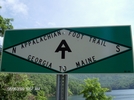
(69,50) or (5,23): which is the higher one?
(5,23)

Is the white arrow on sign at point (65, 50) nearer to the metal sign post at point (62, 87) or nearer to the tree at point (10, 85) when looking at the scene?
the metal sign post at point (62, 87)

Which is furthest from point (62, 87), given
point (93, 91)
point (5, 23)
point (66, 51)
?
point (93, 91)

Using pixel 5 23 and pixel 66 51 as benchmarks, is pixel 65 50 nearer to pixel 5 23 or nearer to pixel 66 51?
pixel 66 51

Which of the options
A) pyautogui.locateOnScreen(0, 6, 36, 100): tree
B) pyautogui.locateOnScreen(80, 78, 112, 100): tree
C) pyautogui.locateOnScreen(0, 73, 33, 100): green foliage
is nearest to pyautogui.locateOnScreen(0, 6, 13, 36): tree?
pyautogui.locateOnScreen(0, 6, 36, 100): tree

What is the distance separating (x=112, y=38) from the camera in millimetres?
1526

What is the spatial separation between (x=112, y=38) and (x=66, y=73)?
0.56 meters

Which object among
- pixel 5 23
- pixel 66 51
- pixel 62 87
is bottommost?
pixel 62 87

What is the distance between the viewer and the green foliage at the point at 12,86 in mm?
15049

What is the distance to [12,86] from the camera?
16.1 metres

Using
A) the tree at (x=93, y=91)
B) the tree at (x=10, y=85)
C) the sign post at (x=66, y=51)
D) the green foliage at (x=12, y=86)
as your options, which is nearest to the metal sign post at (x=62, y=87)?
the sign post at (x=66, y=51)

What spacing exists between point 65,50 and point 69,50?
4 cm

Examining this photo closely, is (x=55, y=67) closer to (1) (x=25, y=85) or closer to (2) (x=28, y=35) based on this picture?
(2) (x=28, y=35)

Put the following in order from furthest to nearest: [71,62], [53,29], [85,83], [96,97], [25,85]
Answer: [85,83]
[96,97]
[25,85]
[53,29]
[71,62]

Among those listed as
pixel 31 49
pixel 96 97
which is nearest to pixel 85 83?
pixel 96 97
